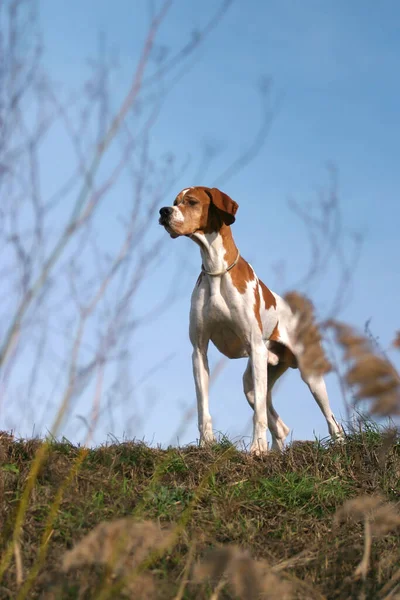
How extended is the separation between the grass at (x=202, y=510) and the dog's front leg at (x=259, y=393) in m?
0.46

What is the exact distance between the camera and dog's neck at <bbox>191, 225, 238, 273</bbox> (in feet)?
24.3

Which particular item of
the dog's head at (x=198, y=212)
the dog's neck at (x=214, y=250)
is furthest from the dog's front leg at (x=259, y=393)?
the dog's head at (x=198, y=212)

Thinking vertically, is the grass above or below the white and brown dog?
below

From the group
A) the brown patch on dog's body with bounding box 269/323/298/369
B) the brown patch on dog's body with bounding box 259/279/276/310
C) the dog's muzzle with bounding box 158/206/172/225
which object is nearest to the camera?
the dog's muzzle with bounding box 158/206/172/225

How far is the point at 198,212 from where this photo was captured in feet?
23.7

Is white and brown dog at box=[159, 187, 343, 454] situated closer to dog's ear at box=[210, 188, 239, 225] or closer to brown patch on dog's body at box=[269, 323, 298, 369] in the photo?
dog's ear at box=[210, 188, 239, 225]

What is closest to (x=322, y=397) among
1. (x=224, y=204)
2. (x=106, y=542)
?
(x=224, y=204)

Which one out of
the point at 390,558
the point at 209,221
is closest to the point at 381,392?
the point at 390,558

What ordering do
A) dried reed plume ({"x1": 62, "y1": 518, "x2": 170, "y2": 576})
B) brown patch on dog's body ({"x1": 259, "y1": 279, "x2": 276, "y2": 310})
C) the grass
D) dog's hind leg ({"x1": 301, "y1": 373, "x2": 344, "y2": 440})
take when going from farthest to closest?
dog's hind leg ({"x1": 301, "y1": 373, "x2": 344, "y2": 440}) → brown patch on dog's body ({"x1": 259, "y1": 279, "x2": 276, "y2": 310}) → the grass → dried reed plume ({"x1": 62, "y1": 518, "x2": 170, "y2": 576})

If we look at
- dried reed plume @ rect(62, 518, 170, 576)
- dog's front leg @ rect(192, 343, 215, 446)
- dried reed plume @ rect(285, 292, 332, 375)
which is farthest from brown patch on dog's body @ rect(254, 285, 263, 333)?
dried reed plume @ rect(62, 518, 170, 576)

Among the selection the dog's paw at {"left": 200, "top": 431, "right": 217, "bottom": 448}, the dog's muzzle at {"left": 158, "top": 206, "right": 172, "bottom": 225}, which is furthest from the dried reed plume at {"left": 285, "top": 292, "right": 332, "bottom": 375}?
the dog's muzzle at {"left": 158, "top": 206, "right": 172, "bottom": 225}

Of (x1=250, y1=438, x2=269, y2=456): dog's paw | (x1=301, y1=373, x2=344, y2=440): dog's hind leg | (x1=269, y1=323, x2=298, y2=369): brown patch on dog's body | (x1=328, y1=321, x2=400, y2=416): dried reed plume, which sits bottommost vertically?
(x1=328, y1=321, x2=400, y2=416): dried reed plume

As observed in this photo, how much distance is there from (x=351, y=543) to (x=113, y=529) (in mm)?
2578

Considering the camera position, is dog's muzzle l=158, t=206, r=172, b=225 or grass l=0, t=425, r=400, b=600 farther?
dog's muzzle l=158, t=206, r=172, b=225
